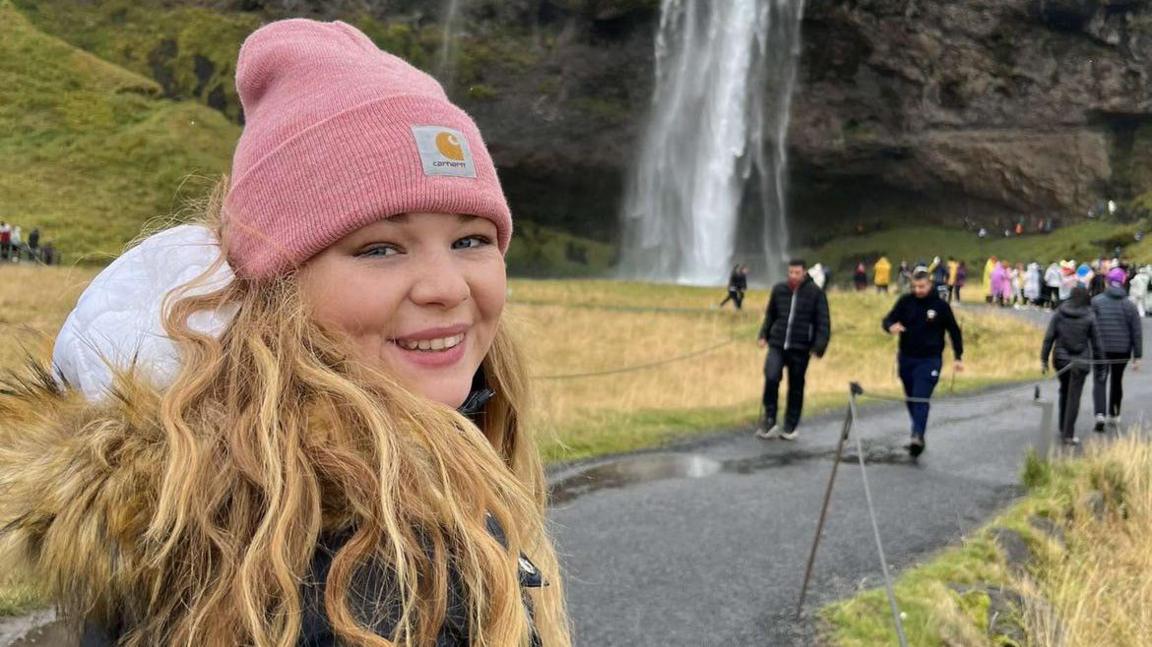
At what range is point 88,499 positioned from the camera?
3.68ft

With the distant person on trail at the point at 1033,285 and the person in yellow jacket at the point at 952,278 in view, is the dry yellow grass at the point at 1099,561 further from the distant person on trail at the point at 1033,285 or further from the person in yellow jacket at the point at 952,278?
the person in yellow jacket at the point at 952,278

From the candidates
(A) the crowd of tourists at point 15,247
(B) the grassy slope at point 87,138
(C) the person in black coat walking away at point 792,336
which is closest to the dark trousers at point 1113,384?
(C) the person in black coat walking away at point 792,336

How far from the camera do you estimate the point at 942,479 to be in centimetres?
821

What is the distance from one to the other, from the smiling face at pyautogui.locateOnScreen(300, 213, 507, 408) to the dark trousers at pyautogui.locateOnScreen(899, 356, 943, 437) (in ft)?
27.8

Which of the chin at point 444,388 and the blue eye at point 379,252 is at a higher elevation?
the blue eye at point 379,252

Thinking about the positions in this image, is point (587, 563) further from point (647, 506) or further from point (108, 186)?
point (108, 186)

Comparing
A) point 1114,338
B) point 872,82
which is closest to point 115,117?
point 872,82

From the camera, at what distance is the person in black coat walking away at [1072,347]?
991 centimetres

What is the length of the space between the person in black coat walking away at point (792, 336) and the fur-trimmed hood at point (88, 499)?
8.92 meters

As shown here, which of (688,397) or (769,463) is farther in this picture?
(688,397)

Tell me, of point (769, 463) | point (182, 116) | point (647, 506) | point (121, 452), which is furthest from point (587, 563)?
point (182, 116)

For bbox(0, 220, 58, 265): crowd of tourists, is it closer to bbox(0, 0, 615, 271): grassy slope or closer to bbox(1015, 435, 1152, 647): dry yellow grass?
bbox(0, 0, 615, 271): grassy slope

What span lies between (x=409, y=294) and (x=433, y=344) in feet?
0.35

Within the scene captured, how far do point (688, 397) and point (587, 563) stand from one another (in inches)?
302
